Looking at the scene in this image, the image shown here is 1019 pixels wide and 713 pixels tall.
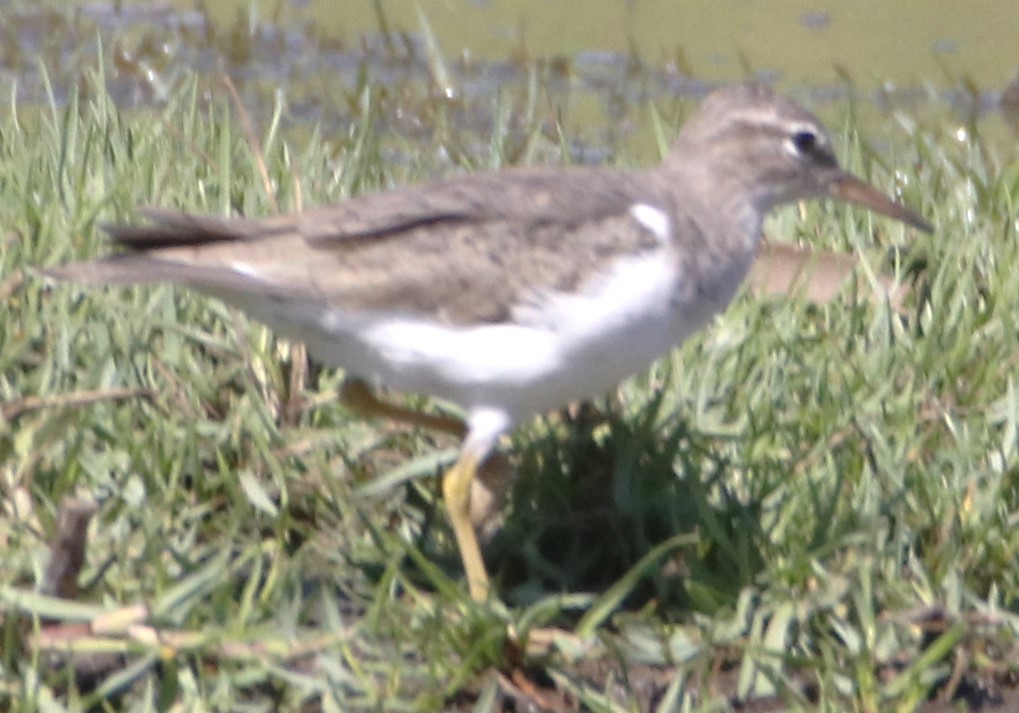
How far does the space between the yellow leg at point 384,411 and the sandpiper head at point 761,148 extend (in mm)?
927

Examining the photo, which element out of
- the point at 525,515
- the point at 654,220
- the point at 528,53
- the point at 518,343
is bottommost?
the point at 525,515

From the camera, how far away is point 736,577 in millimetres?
4457

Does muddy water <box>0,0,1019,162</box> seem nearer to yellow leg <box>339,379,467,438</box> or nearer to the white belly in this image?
yellow leg <box>339,379,467,438</box>

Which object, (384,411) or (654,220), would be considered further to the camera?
(384,411)

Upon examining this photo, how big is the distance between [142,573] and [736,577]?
4.61 feet

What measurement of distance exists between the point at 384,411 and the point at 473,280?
55cm

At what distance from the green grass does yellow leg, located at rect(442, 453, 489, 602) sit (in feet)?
0.38

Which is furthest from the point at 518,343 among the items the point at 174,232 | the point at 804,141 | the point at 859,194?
the point at 859,194

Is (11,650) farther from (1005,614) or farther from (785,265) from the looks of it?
(785,265)

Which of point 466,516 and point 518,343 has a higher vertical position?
point 518,343

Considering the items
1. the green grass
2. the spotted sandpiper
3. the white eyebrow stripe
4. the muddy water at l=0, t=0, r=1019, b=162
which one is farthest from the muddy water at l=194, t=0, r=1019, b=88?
the spotted sandpiper

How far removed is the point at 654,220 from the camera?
4.46 m

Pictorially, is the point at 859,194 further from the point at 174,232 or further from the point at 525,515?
the point at 174,232

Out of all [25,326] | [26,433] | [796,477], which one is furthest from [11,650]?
[796,477]
